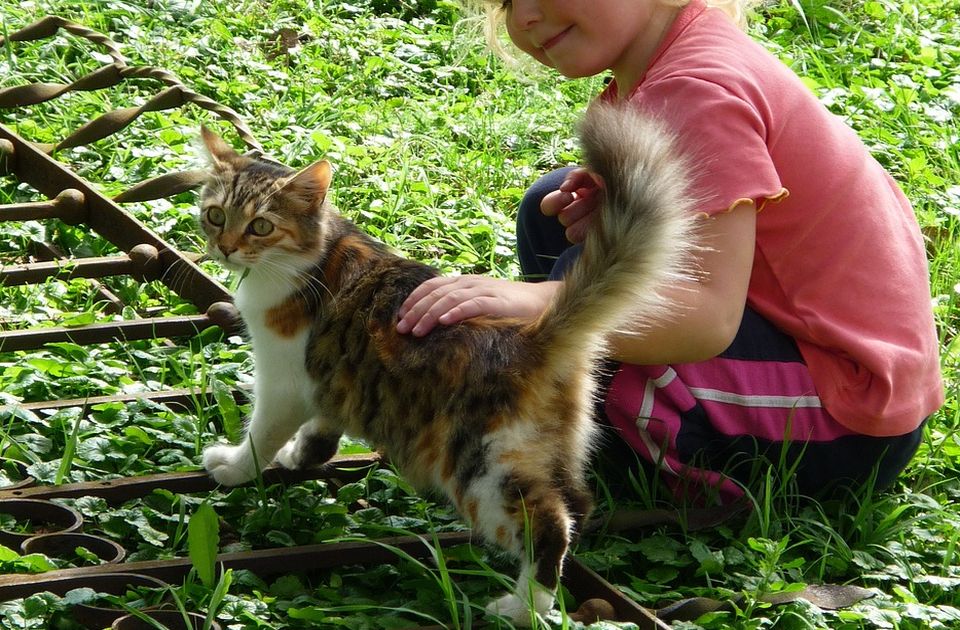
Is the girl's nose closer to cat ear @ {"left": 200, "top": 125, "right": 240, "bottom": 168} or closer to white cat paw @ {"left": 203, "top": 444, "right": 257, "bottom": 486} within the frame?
cat ear @ {"left": 200, "top": 125, "right": 240, "bottom": 168}

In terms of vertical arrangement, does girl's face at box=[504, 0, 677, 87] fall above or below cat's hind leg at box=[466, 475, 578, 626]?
above

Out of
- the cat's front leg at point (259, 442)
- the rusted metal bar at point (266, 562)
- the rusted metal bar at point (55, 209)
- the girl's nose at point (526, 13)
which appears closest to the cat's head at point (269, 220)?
the cat's front leg at point (259, 442)

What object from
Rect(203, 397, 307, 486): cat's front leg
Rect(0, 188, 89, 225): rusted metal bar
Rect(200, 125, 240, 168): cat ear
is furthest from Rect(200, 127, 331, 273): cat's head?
Rect(0, 188, 89, 225): rusted metal bar

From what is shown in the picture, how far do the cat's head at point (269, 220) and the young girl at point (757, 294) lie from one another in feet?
1.29

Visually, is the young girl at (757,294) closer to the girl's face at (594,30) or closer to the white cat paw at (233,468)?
the girl's face at (594,30)

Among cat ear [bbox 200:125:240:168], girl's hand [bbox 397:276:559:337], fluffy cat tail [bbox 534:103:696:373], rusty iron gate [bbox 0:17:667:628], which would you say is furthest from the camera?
cat ear [bbox 200:125:240:168]

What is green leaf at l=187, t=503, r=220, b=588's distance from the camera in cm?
212

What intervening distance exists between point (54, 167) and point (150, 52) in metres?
1.58

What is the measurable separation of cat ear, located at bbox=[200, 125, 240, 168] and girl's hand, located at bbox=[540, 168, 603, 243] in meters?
0.78

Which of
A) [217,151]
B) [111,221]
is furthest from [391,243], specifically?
[217,151]

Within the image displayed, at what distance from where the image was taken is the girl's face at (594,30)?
101 inches

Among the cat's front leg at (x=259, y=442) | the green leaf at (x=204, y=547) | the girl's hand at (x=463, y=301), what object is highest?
the girl's hand at (x=463, y=301)

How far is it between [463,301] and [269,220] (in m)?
0.58

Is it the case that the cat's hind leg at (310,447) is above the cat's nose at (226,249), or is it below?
below
